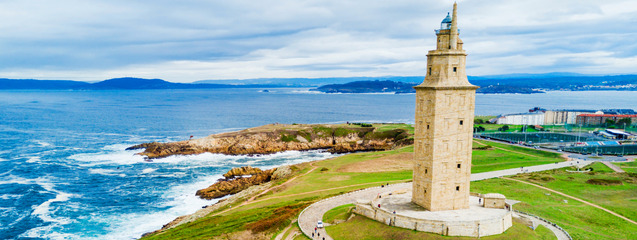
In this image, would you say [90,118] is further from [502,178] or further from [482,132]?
[502,178]

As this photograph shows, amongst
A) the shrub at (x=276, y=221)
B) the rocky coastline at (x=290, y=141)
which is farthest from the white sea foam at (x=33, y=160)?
the shrub at (x=276, y=221)

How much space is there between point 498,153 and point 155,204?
6913cm

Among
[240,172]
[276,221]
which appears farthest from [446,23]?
[240,172]

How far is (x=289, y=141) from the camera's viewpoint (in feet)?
398

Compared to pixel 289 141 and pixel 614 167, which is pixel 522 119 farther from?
pixel 289 141

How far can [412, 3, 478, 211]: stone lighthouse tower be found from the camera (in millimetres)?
33844

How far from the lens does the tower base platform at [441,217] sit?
1260 inches

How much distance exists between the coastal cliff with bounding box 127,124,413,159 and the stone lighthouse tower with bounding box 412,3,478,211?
7482 centimetres

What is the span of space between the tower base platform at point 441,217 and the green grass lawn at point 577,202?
7.61 m

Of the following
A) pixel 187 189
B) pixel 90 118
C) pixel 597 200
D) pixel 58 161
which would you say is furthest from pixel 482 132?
pixel 90 118

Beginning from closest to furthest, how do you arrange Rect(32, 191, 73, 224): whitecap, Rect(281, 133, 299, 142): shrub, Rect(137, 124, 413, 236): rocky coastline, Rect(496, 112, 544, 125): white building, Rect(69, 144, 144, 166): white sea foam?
Rect(32, 191, 73, 224): whitecap < Rect(69, 144, 144, 166): white sea foam < Rect(137, 124, 413, 236): rocky coastline < Rect(281, 133, 299, 142): shrub < Rect(496, 112, 544, 125): white building

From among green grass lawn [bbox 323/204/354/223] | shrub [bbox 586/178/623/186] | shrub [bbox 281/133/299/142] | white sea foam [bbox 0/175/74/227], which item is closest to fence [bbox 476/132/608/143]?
shrub [bbox 586/178/623/186]

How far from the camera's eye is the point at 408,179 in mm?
60906

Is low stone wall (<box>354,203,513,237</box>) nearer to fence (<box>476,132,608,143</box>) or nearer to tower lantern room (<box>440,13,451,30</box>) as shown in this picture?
tower lantern room (<box>440,13,451,30</box>)
